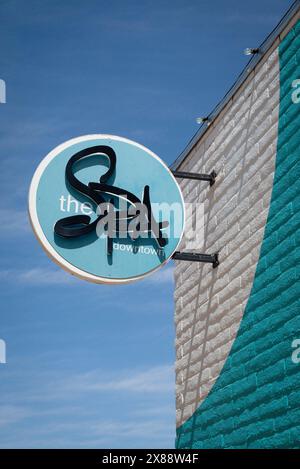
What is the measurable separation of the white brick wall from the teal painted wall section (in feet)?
0.79

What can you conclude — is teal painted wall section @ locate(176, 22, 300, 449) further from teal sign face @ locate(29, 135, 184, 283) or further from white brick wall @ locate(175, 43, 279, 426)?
teal sign face @ locate(29, 135, 184, 283)

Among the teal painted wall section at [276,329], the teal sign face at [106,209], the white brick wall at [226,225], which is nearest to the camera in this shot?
the teal painted wall section at [276,329]

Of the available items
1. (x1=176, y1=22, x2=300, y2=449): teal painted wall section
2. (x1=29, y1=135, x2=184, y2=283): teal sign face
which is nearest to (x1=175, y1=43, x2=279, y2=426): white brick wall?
(x1=176, y1=22, x2=300, y2=449): teal painted wall section

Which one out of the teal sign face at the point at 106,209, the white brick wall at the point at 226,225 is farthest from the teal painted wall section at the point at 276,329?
the teal sign face at the point at 106,209

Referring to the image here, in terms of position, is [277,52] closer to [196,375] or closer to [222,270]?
[222,270]

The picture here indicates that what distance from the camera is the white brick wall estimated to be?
895 cm

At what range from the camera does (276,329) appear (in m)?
8.13

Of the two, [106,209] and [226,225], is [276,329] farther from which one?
[106,209]

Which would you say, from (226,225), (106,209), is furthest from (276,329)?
(106,209)

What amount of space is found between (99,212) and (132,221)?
42 centimetres

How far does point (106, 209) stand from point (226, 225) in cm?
185

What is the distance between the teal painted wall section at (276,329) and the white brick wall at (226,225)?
241mm

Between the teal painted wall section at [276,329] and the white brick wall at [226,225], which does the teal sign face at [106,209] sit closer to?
the white brick wall at [226,225]

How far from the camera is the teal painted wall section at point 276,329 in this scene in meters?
7.84
